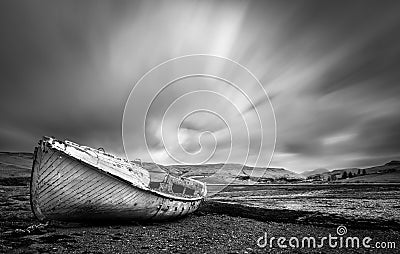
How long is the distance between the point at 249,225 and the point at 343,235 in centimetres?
376

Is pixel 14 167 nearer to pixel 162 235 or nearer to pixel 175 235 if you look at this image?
pixel 162 235

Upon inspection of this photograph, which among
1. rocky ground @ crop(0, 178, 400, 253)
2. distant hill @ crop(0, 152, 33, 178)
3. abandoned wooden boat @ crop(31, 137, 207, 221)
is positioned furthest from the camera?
distant hill @ crop(0, 152, 33, 178)

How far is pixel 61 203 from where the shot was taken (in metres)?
8.81

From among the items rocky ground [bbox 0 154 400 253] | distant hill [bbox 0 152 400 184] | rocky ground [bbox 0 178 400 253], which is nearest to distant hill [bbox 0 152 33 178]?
distant hill [bbox 0 152 400 184]

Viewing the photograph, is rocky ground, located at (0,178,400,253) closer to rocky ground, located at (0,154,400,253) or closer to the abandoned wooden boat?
rocky ground, located at (0,154,400,253)

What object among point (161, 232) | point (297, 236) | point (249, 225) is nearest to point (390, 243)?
point (297, 236)

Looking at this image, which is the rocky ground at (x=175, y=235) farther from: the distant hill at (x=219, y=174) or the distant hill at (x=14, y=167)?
the distant hill at (x=14, y=167)

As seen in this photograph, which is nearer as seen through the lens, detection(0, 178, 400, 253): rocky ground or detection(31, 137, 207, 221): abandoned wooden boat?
detection(0, 178, 400, 253): rocky ground

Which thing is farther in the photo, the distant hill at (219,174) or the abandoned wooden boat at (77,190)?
the distant hill at (219,174)

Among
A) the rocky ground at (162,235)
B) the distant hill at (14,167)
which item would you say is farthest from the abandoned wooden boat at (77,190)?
the distant hill at (14,167)

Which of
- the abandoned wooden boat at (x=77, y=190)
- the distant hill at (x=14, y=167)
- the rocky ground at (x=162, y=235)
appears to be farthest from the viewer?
the distant hill at (x=14, y=167)

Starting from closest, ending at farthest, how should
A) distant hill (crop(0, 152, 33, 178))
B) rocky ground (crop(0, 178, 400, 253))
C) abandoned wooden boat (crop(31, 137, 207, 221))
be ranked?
rocky ground (crop(0, 178, 400, 253)) → abandoned wooden boat (crop(31, 137, 207, 221)) → distant hill (crop(0, 152, 33, 178))

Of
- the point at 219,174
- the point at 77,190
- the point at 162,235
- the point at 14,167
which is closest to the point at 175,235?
the point at 162,235

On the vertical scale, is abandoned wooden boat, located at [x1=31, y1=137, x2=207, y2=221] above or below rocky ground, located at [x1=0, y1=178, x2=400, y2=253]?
above
